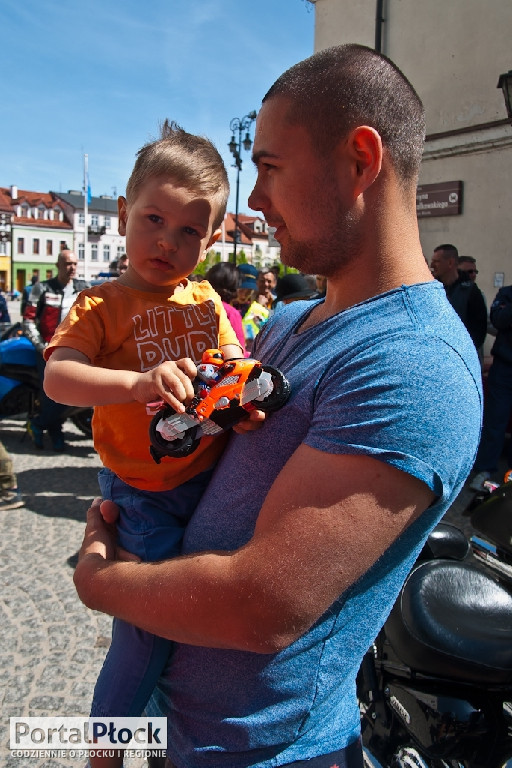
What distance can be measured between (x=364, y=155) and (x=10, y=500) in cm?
476

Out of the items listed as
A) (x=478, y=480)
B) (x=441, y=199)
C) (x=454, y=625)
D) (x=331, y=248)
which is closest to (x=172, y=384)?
(x=331, y=248)

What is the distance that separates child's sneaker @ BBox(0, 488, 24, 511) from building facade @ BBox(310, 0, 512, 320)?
7.80 metres

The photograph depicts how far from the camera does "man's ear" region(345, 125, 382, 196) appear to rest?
108cm

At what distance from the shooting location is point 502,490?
2.19m

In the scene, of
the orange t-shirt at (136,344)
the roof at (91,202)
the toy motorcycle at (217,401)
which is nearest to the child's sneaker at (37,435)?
the orange t-shirt at (136,344)

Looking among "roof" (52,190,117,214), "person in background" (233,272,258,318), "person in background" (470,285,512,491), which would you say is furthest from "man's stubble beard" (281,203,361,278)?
"roof" (52,190,117,214)

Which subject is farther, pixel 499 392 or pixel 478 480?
pixel 499 392

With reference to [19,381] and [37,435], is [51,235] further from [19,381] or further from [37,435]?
[37,435]

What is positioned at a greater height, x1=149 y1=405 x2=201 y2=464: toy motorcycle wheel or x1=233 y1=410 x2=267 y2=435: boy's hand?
x1=233 y1=410 x2=267 y2=435: boy's hand

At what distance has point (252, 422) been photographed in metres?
1.16

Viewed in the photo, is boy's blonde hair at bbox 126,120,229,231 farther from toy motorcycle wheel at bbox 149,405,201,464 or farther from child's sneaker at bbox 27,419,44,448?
child's sneaker at bbox 27,419,44,448

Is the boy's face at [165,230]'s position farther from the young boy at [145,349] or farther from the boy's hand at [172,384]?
the boy's hand at [172,384]

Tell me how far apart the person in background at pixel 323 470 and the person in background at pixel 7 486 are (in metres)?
4.04

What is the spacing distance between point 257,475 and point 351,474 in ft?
0.89
